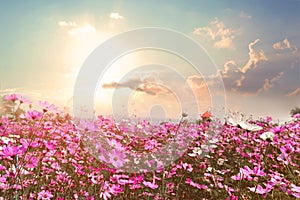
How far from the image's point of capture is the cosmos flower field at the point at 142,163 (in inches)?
92.0


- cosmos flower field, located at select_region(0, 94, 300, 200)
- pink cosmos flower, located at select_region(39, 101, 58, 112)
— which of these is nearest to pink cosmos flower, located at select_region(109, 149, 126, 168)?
cosmos flower field, located at select_region(0, 94, 300, 200)

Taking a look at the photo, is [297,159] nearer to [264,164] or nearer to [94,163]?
[264,164]

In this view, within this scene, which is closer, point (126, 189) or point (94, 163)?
point (126, 189)

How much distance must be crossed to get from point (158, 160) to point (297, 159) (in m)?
1.96

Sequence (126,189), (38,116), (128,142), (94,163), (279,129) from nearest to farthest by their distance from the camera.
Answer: (38,116) < (279,129) < (126,189) < (94,163) < (128,142)

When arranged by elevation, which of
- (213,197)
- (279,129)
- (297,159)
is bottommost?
(213,197)

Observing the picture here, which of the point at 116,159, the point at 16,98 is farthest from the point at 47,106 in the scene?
the point at 116,159

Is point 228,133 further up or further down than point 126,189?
further up

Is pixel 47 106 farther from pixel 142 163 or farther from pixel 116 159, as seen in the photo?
pixel 142 163

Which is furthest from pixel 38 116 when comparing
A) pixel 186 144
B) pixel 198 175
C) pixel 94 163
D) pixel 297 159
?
pixel 297 159

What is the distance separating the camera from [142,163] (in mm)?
3795

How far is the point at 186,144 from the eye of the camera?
4.62m

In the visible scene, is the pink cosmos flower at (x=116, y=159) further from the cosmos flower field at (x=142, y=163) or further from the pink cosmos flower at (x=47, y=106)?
the pink cosmos flower at (x=47, y=106)

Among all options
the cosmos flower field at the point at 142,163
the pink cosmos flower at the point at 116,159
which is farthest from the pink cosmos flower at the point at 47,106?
the pink cosmos flower at the point at 116,159
